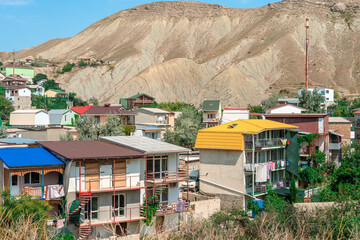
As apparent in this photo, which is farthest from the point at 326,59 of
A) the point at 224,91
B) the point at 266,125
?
the point at 266,125

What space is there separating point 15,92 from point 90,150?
61.6 m

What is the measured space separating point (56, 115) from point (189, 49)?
3835 inches

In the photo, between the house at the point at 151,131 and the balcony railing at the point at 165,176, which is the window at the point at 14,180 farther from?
the house at the point at 151,131

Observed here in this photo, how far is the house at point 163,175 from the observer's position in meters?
26.9

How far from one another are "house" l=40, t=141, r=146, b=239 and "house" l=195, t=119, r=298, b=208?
967cm

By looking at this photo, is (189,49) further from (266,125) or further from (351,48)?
(266,125)

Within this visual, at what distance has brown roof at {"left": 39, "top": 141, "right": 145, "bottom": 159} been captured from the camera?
24180 mm

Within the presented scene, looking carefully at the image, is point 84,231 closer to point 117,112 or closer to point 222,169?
point 222,169

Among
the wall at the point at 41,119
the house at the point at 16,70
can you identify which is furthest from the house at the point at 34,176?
the house at the point at 16,70

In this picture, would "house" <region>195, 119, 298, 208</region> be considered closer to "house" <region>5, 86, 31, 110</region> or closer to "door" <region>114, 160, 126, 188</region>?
"door" <region>114, 160, 126, 188</region>

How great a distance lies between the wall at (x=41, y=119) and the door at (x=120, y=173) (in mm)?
39808

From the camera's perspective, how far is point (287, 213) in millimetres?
25016

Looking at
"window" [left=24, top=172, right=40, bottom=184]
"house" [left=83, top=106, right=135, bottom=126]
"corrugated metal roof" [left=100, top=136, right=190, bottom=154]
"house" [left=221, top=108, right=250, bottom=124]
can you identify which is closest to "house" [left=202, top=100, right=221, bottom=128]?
"house" [left=221, top=108, right=250, bottom=124]

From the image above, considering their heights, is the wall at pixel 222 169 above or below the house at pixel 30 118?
below
